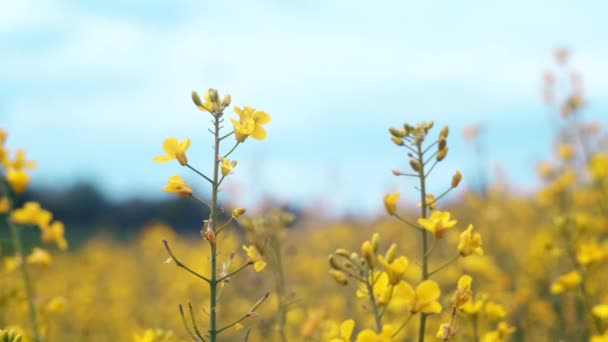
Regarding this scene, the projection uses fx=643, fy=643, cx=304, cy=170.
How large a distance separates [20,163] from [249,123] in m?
1.90

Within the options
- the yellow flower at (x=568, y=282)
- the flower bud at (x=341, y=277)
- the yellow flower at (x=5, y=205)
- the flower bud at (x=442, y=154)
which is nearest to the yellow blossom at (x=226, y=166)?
the flower bud at (x=341, y=277)

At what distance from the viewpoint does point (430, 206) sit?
6.65 feet

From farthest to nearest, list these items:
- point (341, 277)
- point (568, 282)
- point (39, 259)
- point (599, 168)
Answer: point (599, 168), point (39, 259), point (568, 282), point (341, 277)

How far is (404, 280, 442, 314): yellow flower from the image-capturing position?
183 centimetres

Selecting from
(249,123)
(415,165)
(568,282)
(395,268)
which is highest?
(249,123)

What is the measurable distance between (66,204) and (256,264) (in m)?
24.1

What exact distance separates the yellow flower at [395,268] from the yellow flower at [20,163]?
2258mm

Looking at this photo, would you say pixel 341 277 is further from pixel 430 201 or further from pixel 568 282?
pixel 568 282

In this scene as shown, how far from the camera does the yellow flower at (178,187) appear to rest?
1925mm

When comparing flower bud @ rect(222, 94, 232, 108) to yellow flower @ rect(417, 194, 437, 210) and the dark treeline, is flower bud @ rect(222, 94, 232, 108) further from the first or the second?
the dark treeline

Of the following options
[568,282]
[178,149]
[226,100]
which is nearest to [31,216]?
[178,149]

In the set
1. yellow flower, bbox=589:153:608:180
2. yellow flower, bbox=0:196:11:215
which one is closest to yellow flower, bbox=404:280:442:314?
yellow flower, bbox=0:196:11:215

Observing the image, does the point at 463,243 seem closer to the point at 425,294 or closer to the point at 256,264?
the point at 425,294

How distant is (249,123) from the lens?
1957 mm
